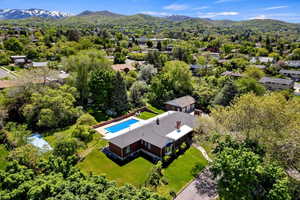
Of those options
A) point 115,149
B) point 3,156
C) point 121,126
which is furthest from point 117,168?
point 3,156

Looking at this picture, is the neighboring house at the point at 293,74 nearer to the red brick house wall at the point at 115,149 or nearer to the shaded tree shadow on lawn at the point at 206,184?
the shaded tree shadow on lawn at the point at 206,184

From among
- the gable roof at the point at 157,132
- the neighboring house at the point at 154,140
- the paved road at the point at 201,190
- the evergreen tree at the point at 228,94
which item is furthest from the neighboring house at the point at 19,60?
the paved road at the point at 201,190

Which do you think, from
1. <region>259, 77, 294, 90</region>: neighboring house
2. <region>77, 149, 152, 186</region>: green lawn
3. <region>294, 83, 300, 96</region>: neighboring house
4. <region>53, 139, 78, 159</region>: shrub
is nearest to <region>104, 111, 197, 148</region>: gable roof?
<region>77, 149, 152, 186</region>: green lawn

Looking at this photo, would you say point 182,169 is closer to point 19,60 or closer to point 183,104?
point 183,104

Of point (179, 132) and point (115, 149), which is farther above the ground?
point (179, 132)

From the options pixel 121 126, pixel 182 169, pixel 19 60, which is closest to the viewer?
pixel 182 169

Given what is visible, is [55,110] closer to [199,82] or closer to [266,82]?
[199,82]

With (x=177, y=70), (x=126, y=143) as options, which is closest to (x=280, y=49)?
(x=177, y=70)
